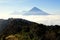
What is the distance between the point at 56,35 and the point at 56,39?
16.2 feet

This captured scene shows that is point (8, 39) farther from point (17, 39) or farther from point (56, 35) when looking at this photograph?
point (56, 35)

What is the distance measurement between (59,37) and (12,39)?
51.2 metres

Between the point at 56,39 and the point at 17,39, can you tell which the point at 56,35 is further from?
the point at 17,39

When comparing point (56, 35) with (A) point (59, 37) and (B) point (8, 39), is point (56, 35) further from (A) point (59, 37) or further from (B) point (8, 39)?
(B) point (8, 39)

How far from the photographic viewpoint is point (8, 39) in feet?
642

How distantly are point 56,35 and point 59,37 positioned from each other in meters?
7.28

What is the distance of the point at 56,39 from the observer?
19588cm

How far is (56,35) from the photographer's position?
19850 centimetres

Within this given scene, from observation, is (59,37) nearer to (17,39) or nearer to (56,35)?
(56,35)

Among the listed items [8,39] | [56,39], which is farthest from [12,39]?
[56,39]

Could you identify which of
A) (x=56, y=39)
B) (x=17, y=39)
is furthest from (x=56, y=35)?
(x=17, y=39)

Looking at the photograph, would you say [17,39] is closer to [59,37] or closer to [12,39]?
[12,39]

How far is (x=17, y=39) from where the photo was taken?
655 feet

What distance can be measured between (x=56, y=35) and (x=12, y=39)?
49.1 m
